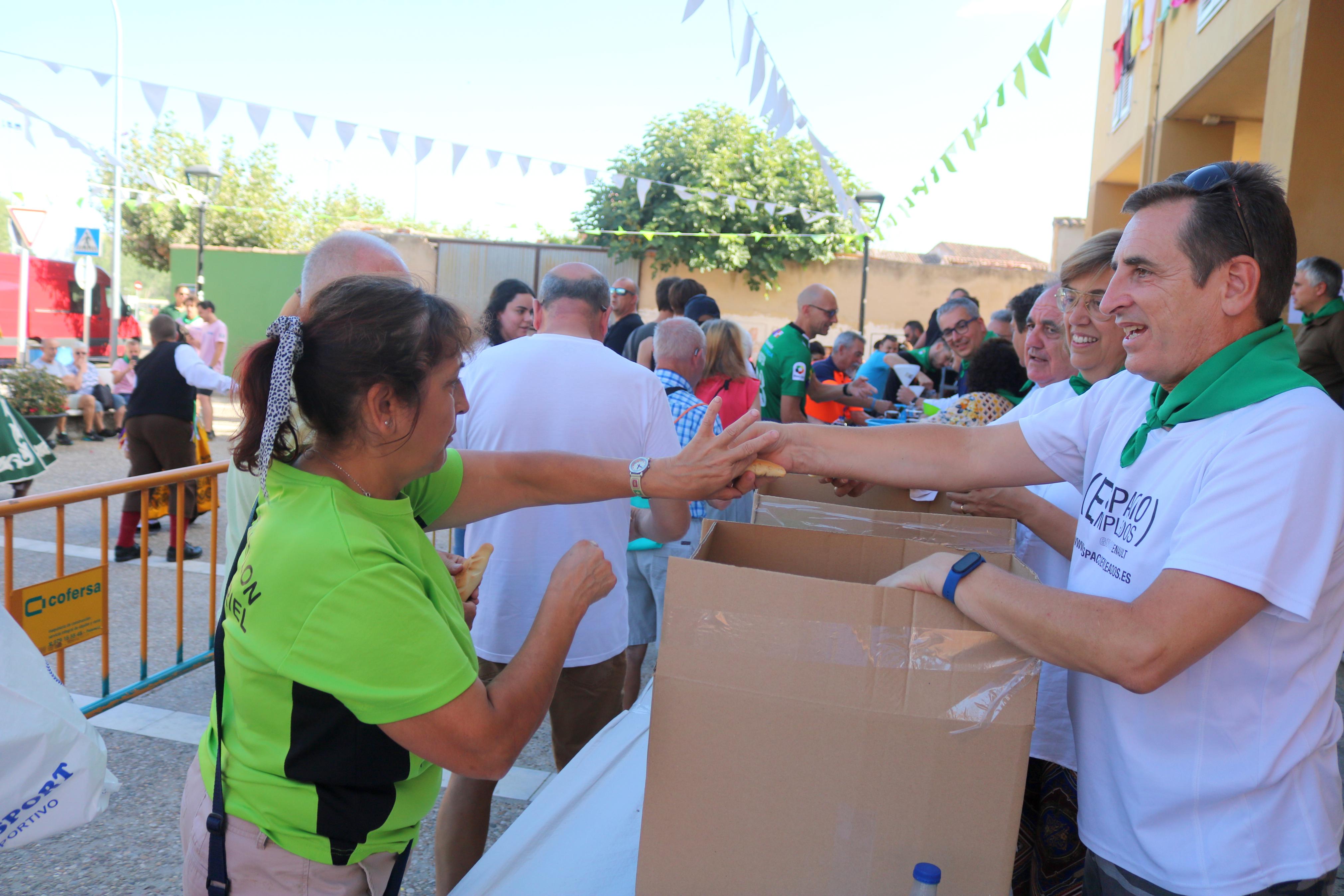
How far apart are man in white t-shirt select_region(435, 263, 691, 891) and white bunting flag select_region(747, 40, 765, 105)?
4.71 meters

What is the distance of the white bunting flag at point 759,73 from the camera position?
270 inches

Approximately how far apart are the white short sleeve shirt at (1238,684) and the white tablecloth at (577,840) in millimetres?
773

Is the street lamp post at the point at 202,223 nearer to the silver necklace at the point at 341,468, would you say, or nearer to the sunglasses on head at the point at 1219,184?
the silver necklace at the point at 341,468

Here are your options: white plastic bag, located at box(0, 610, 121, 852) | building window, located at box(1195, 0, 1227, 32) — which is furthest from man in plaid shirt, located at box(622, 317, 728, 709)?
building window, located at box(1195, 0, 1227, 32)

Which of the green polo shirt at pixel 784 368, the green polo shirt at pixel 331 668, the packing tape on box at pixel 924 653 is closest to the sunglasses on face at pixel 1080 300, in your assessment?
the packing tape on box at pixel 924 653

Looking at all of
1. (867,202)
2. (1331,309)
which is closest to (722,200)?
(867,202)

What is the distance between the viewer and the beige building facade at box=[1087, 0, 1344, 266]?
5531 millimetres

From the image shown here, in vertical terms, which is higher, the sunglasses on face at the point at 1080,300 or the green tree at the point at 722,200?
the green tree at the point at 722,200

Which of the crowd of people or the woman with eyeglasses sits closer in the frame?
the crowd of people

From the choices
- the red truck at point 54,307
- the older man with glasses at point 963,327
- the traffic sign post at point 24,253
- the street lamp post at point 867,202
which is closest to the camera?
the older man with glasses at point 963,327

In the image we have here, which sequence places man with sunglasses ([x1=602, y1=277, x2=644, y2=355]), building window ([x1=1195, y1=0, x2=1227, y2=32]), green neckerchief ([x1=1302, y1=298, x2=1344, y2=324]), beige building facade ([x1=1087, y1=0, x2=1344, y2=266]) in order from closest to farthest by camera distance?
green neckerchief ([x1=1302, y1=298, x2=1344, y2=324]) → beige building facade ([x1=1087, y1=0, x2=1344, y2=266]) → building window ([x1=1195, y1=0, x2=1227, y2=32]) → man with sunglasses ([x1=602, y1=277, x2=644, y2=355])

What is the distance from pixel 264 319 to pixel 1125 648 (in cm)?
2347

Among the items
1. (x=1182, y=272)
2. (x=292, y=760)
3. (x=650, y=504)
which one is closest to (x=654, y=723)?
(x=292, y=760)

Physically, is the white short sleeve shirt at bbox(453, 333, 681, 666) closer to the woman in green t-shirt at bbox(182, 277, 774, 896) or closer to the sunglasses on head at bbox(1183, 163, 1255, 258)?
the woman in green t-shirt at bbox(182, 277, 774, 896)
